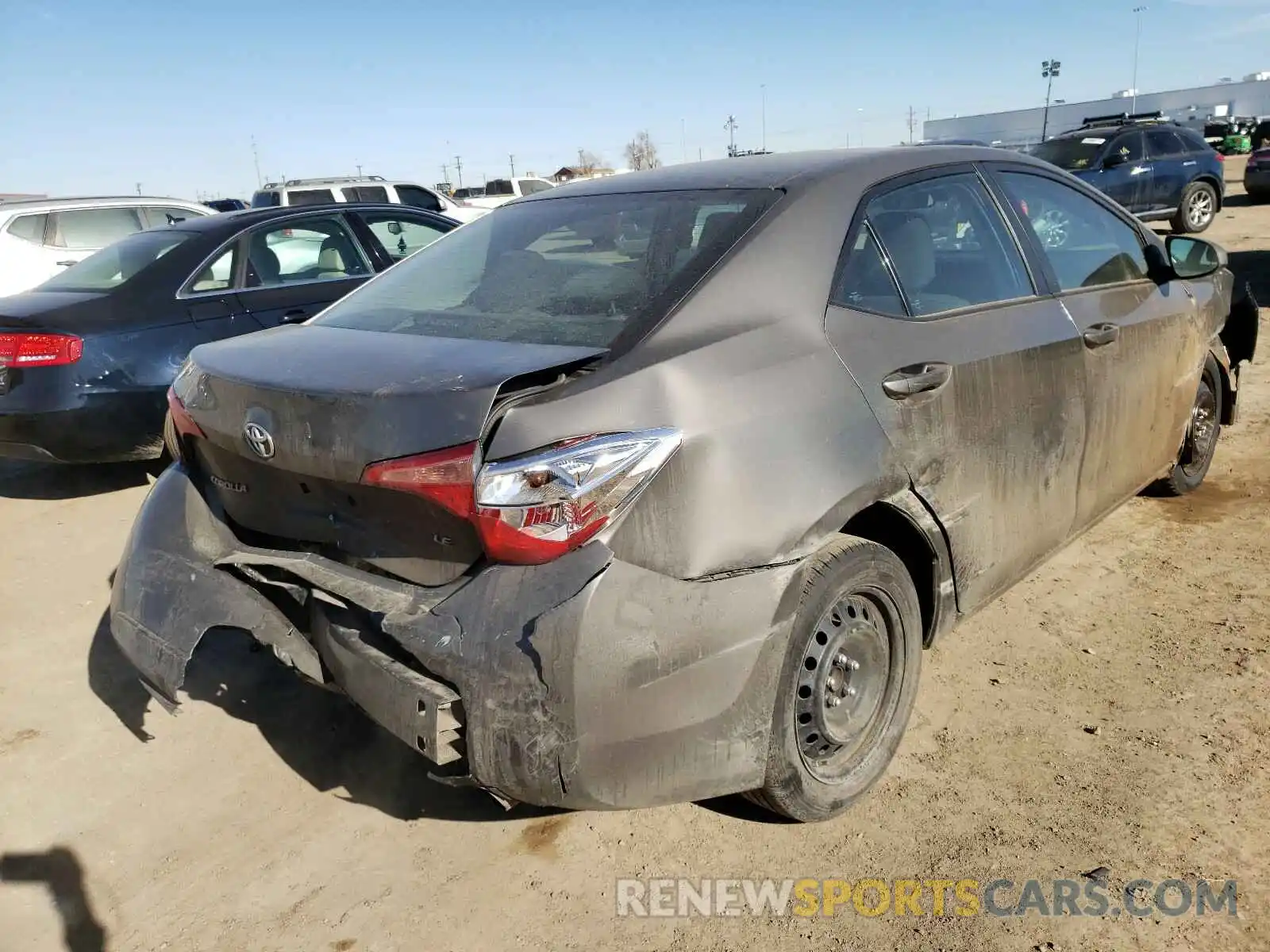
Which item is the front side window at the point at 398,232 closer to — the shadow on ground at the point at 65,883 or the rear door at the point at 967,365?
the rear door at the point at 967,365

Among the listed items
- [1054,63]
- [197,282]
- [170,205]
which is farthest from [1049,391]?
[1054,63]

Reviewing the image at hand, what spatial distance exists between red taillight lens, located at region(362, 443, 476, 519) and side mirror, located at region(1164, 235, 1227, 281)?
10.8 feet

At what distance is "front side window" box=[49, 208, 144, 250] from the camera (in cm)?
1021

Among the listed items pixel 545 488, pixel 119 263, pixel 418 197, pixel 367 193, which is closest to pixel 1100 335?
pixel 545 488

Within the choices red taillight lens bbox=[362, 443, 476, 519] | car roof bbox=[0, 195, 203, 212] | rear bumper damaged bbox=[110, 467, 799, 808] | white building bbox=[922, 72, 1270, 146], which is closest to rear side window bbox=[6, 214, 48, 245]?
car roof bbox=[0, 195, 203, 212]

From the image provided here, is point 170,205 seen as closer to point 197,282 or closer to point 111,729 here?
point 197,282

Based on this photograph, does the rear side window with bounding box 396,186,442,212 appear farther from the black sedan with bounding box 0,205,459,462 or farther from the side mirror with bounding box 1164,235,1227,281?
the side mirror with bounding box 1164,235,1227,281

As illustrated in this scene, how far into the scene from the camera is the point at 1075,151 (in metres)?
14.4

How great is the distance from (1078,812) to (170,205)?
11402 mm

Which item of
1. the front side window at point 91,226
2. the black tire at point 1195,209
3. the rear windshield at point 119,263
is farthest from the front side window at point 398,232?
the black tire at point 1195,209

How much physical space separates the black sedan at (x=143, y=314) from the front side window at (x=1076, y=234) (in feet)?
13.3

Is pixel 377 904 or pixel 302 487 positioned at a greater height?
pixel 302 487

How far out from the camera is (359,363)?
2.26 metres

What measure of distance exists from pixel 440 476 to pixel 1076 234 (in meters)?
2.81
